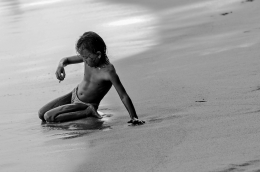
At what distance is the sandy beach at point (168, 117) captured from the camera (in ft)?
14.4

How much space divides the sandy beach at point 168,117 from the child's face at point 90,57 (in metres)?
0.57

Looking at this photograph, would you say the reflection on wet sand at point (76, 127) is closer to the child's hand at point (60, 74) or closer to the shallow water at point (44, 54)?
the shallow water at point (44, 54)

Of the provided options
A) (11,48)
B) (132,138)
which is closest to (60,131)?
(132,138)

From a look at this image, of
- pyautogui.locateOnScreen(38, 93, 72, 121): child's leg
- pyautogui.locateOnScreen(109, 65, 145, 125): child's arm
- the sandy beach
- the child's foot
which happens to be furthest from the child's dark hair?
pyautogui.locateOnScreen(38, 93, 72, 121): child's leg

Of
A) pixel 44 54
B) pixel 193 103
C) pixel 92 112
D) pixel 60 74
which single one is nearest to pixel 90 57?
pixel 60 74

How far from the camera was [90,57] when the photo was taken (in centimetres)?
588

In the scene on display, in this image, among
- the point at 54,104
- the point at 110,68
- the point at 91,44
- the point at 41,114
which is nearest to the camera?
the point at 91,44

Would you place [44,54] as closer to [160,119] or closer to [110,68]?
[110,68]

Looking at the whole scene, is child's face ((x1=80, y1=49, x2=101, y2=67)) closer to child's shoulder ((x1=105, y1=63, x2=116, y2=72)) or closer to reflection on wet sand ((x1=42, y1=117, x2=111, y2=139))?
child's shoulder ((x1=105, y1=63, x2=116, y2=72))

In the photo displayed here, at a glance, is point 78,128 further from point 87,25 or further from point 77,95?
point 87,25

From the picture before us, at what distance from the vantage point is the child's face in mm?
5848

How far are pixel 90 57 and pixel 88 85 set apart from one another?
46cm

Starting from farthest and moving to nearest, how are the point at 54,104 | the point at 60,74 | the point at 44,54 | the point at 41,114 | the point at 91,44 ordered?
1. the point at 44,54
2. the point at 54,104
3. the point at 41,114
4. the point at 60,74
5. the point at 91,44

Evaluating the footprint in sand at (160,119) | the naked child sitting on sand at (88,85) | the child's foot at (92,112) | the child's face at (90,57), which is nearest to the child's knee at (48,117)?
the naked child sitting on sand at (88,85)
